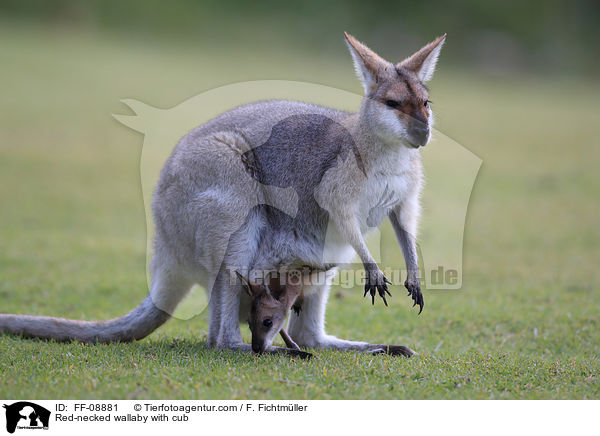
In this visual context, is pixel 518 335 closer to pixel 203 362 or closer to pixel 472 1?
pixel 203 362

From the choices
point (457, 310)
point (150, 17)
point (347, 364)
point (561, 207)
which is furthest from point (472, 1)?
point (347, 364)

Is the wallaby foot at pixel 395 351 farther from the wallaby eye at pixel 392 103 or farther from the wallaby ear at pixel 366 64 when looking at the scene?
the wallaby ear at pixel 366 64

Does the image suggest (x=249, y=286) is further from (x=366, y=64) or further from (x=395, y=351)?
(x=366, y=64)

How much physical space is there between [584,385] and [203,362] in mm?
2327

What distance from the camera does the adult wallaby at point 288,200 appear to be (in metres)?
4.88

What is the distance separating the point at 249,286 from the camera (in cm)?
487

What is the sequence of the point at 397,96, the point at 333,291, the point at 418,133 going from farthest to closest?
the point at 333,291, the point at 397,96, the point at 418,133

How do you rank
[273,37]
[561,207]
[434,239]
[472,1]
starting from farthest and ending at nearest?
[472,1]
[273,37]
[561,207]
[434,239]

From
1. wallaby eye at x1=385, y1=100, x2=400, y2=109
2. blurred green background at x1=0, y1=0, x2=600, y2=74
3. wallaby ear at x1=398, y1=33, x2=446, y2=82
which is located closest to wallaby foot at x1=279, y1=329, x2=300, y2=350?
wallaby eye at x1=385, y1=100, x2=400, y2=109

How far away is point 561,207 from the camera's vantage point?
11422mm

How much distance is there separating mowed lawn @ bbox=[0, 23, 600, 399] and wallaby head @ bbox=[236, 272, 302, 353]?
7.5 inches

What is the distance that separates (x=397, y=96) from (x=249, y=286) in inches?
62.6

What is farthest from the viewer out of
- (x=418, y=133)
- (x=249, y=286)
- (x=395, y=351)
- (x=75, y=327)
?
(x=75, y=327)

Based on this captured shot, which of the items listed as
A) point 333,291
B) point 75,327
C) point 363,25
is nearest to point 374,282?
point 75,327
